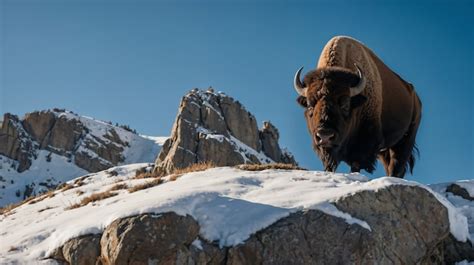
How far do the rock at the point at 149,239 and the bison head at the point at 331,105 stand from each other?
131 inches

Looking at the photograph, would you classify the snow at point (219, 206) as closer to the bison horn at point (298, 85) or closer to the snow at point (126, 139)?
the bison horn at point (298, 85)

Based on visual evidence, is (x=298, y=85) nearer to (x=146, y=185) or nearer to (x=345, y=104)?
(x=345, y=104)

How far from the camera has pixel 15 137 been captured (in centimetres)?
14288

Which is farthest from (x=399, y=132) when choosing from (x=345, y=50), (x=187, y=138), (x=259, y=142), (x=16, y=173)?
(x=16, y=173)

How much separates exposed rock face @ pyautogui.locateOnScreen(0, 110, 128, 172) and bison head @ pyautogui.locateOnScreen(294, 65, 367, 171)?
140256 mm

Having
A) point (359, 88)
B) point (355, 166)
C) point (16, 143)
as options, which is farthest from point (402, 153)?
point (16, 143)

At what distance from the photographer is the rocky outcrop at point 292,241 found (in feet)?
22.6

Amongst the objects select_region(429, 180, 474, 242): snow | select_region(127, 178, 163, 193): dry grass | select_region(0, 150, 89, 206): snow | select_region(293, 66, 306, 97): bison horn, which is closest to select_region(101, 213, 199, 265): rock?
select_region(127, 178, 163, 193): dry grass

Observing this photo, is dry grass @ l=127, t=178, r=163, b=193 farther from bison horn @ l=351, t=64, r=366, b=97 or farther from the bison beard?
bison horn @ l=351, t=64, r=366, b=97

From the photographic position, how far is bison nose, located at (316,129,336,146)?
935 centimetres

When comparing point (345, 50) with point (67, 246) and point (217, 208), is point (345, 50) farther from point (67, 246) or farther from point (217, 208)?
point (67, 246)

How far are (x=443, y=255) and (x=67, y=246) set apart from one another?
5155 mm

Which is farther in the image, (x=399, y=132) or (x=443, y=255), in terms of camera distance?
(x=399, y=132)

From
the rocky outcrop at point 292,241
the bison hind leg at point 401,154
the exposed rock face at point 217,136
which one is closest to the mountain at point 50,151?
the exposed rock face at point 217,136
